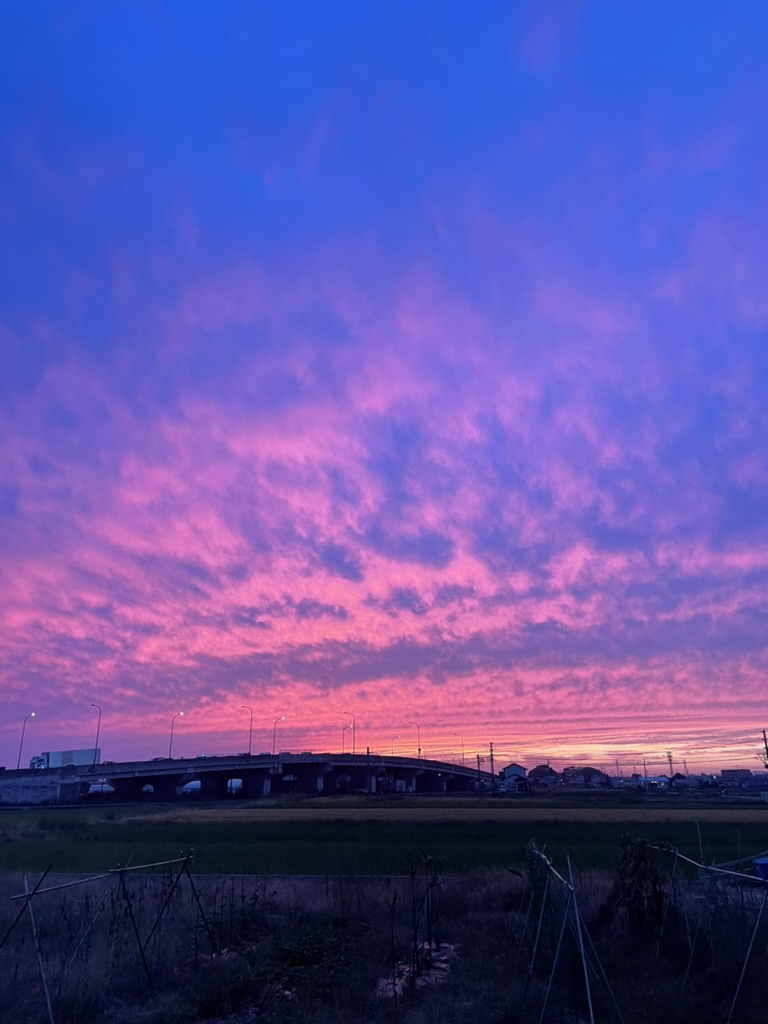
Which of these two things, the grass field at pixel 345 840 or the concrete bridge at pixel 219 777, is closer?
the grass field at pixel 345 840

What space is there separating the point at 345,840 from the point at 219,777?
345ft

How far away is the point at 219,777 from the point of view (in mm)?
149250

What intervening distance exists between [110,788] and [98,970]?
15219cm

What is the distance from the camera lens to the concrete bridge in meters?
127

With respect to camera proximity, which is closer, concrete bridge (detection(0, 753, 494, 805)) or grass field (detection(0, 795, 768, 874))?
grass field (detection(0, 795, 768, 874))

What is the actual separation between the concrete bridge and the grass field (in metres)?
56.2

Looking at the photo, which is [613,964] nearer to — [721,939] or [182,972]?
[721,939]

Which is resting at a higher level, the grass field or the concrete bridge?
the concrete bridge

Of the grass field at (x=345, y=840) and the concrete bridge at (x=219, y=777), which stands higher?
the concrete bridge at (x=219, y=777)

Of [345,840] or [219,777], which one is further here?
[219,777]

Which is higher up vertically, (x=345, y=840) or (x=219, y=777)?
(x=219, y=777)

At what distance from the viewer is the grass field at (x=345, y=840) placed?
1481 inches

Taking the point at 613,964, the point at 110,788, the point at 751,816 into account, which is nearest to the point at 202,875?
the point at 613,964

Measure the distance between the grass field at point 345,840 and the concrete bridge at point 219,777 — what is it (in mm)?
56171
